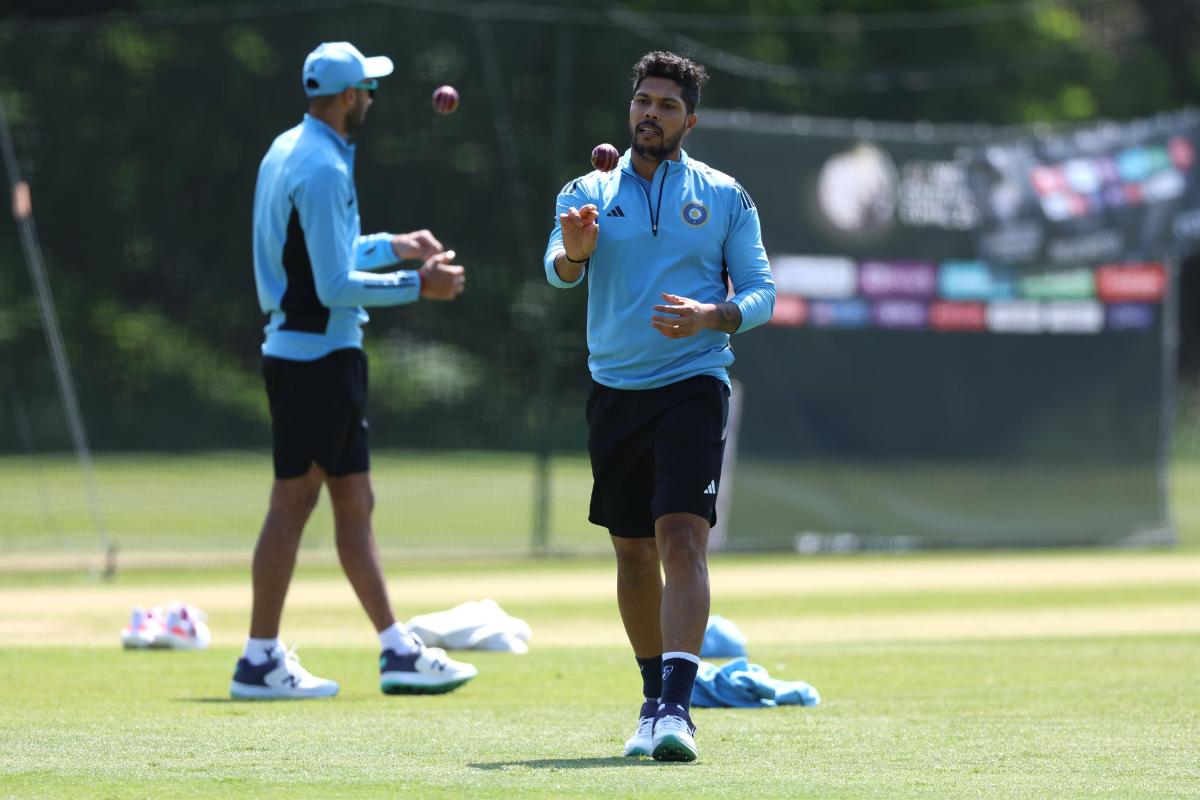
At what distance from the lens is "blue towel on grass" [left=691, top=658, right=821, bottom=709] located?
7.83 m

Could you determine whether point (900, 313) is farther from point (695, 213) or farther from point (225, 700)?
point (695, 213)

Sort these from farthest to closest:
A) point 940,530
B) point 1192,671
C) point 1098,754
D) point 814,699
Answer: point 940,530 → point 1192,671 → point 814,699 → point 1098,754

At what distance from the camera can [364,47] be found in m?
16.4

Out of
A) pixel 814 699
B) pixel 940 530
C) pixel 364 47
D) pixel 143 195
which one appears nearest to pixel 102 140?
pixel 143 195

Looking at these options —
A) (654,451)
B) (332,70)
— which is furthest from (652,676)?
(332,70)

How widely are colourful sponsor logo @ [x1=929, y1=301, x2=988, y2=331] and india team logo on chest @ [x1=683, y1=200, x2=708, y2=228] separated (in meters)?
11.1

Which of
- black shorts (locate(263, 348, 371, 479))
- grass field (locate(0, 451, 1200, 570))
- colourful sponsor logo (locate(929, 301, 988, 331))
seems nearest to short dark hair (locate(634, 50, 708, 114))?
black shorts (locate(263, 348, 371, 479))

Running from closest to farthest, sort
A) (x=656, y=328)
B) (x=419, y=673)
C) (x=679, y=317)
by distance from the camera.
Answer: (x=679, y=317), (x=656, y=328), (x=419, y=673)

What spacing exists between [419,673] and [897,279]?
9.92 meters

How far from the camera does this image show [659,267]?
657 cm

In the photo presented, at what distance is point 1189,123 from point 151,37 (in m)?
9.16

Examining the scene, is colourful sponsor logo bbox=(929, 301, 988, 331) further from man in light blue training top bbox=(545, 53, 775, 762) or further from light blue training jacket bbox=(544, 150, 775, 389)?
light blue training jacket bbox=(544, 150, 775, 389)

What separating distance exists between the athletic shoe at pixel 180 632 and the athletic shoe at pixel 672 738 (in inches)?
167

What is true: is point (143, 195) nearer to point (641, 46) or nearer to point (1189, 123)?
point (641, 46)
